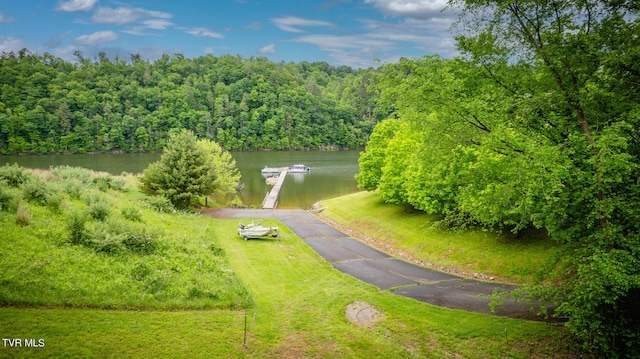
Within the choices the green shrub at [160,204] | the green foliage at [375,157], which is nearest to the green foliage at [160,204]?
the green shrub at [160,204]

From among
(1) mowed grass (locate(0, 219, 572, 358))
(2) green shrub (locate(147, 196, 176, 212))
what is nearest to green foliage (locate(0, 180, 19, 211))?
(1) mowed grass (locate(0, 219, 572, 358))

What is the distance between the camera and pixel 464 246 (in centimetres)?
2308

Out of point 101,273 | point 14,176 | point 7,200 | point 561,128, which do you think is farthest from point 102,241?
point 561,128

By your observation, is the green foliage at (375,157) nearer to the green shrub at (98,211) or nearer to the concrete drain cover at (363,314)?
the concrete drain cover at (363,314)

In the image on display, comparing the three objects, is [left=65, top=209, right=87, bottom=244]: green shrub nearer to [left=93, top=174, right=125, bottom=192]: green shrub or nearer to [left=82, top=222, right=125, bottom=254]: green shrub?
[left=82, top=222, right=125, bottom=254]: green shrub

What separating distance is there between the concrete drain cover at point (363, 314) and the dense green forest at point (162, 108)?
13252cm

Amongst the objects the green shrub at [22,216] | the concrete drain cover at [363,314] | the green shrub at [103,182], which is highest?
the green shrub at [22,216]

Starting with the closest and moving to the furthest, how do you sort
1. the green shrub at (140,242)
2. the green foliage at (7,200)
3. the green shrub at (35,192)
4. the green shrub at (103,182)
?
the green shrub at (140,242), the green foliage at (7,200), the green shrub at (35,192), the green shrub at (103,182)

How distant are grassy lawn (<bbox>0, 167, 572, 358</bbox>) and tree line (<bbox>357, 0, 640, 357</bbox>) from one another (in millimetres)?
3146

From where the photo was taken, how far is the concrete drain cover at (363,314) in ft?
45.9

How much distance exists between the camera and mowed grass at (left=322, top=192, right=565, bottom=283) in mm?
19828

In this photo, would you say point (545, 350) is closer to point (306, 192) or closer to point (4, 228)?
point (4, 228)

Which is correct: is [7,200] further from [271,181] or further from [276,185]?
[271,181]

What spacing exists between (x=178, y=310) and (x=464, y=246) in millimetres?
16662
